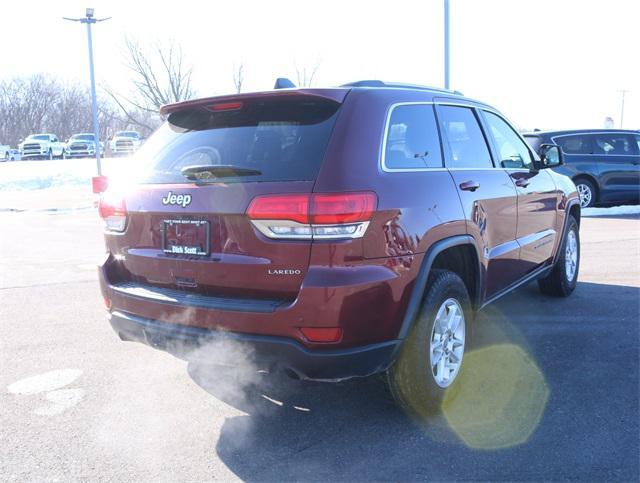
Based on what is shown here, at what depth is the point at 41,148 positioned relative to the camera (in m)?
45.2

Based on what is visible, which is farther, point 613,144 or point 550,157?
point 613,144

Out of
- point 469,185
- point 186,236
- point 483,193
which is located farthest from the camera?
point 483,193

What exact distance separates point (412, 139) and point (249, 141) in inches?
37.4

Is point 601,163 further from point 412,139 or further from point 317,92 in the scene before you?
point 317,92

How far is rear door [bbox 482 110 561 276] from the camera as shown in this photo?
4539 millimetres

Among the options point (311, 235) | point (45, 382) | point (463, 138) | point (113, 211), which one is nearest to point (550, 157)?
point (463, 138)

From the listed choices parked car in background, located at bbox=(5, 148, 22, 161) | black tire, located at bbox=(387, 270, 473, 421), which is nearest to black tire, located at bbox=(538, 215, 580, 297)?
black tire, located at bbox=(387, 270, 473, 421)

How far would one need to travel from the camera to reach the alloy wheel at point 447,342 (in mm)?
3406

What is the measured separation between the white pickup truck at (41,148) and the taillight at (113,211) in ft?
153

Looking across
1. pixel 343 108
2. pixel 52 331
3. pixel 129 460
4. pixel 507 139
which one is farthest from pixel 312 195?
pixel 52 331

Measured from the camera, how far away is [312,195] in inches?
108

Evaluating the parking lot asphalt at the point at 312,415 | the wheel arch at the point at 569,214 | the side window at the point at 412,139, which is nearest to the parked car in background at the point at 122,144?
the parking lot asphalt at the point at 312,415

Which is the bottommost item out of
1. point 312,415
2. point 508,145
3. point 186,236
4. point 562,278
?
point 312,415

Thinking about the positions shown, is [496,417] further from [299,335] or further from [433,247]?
[299,335]
